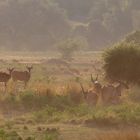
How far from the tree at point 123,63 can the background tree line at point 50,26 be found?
54427 millimetres

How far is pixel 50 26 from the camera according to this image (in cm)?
8219

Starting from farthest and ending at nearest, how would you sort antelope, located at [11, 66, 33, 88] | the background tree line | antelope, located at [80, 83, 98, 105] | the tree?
the background tree line → antelope, located at [11, 66, 33, 88] → the tree → antelope, located at [80, 83, 98, 105]

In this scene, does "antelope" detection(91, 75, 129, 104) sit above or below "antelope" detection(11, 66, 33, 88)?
below

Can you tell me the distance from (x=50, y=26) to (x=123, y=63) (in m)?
59.1

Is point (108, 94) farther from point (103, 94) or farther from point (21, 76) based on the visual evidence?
point (21, 76)

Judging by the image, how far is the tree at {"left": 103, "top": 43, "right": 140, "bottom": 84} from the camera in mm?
23344

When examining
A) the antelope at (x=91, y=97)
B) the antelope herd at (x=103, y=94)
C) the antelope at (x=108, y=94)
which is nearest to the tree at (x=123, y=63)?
the antelope herd at (x=103, y=94)

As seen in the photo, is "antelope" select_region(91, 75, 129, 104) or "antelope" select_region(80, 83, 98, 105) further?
"antelope" select_region(91, 75, 129, 104)

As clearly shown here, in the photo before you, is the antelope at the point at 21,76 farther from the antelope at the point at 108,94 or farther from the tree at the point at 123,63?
the antelope at the point at 108,94

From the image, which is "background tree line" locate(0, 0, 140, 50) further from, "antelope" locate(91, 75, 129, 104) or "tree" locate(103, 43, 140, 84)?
"antelope" locate(91, 75, 129, 104)

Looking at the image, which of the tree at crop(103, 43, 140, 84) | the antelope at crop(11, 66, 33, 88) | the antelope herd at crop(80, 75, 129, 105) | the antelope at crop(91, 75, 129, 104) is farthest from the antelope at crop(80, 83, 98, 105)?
the antelope at crop(11, 66, 33, 88)

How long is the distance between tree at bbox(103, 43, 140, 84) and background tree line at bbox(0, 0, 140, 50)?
54.4 m

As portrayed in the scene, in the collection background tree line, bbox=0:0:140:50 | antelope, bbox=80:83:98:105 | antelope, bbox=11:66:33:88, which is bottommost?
antelope, bbox=80:83:98:105

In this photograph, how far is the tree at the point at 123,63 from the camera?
23.3 m
